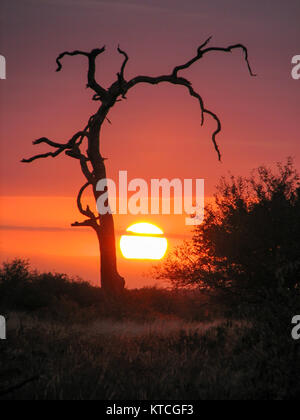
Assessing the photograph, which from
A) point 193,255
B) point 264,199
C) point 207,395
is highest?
point 264,199

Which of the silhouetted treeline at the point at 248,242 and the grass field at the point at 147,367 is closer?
the grass field at the point at 147,367

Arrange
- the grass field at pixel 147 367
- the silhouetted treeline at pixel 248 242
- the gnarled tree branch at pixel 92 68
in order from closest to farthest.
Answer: the grass field at pixel 147 367, the silhouetted treeline at pixel 248 242, the gnarled tree branch at pixel 92 68

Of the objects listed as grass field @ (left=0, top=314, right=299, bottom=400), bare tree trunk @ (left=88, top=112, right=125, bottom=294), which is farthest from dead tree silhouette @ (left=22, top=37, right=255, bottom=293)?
grass field @ (left=0, top=314, right=299, bottom=400)

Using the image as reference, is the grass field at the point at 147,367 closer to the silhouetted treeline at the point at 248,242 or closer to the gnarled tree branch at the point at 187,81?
the silhouetted treeline at the point at 248,242

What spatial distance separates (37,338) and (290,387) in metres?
6.41

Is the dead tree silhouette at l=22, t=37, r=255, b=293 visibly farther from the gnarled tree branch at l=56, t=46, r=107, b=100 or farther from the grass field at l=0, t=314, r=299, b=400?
the grass field at l=0, t=314, r=299, b=400

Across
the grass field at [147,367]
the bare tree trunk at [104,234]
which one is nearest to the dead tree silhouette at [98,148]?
the bare tree trunk at [104,234]

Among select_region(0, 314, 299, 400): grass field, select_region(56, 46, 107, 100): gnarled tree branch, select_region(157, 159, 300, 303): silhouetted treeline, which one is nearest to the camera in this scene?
select_region(0, 314, 299, 400): grass field

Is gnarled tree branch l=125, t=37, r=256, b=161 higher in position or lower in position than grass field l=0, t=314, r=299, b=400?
higher

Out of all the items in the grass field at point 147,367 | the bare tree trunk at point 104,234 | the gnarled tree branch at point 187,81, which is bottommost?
the grass field at point 147,367

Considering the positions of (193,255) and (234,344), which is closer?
(234,344)

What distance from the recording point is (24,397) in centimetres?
737
